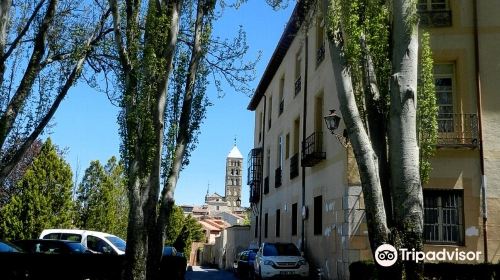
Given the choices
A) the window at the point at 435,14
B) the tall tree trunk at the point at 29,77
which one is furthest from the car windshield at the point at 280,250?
the tall tree trunk at the point at 29,77

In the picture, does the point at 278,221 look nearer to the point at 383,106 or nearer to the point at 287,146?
the point at 287,146

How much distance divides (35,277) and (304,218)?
956 cm

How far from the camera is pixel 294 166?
21.2m

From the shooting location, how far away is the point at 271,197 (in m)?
26.7

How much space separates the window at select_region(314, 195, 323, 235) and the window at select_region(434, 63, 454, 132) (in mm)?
5114

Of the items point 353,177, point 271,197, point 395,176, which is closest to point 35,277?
point 353,177

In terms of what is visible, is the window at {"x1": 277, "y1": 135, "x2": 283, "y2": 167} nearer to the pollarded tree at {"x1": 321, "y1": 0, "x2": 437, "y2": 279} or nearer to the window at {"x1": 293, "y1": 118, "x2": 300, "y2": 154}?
the window at {"x1": 293, "y1": 118, "x2": 300, "y2": 154}

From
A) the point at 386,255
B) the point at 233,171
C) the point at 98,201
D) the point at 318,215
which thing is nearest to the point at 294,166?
the point at 318,215

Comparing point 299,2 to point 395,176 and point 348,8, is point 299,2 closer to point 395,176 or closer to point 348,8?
point 348,8

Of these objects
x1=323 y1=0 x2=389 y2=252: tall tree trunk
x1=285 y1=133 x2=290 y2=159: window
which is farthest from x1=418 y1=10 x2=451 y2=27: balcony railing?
x1=285 y1=133 x2=290 y2=159: window

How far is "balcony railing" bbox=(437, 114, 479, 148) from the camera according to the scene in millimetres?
13560

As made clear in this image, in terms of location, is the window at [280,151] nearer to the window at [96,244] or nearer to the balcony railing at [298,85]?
the balcony railing at [298,85]

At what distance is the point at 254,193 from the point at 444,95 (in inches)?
724

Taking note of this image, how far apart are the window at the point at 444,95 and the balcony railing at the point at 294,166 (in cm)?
760
